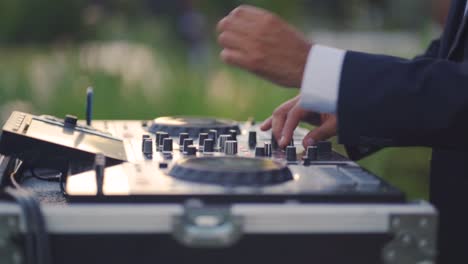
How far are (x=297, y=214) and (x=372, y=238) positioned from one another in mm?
112

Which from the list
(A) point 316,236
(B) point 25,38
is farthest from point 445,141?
(B) point 25,38

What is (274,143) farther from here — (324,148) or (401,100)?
(401,100)

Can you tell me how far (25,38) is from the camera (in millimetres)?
5992

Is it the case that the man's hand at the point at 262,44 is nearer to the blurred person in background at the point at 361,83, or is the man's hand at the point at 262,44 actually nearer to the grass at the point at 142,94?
the blurred person in background at the point at 361,83

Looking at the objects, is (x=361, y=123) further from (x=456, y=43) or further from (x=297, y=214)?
(x=456, y=43)

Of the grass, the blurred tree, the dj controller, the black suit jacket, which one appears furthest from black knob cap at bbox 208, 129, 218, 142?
the blurred tree

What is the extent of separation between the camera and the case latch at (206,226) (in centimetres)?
110

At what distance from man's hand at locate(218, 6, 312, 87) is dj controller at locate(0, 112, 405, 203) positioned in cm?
14

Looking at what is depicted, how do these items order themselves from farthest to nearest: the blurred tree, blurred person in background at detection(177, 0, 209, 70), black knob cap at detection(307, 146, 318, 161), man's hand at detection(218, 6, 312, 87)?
1. blurred person in background at detection(177, 0, 209, 70)
2. the blurred tree
3. black knob cap at detection(307, 146, 318, 161)
4. man's hand at detection(218, 6, 312, 87)

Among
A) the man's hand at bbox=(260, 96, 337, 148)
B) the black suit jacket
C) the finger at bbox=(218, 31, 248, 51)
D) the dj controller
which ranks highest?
the finger at bbox=(218, 31, 248, 51)

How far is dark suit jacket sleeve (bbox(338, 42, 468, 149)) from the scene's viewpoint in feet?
3.95

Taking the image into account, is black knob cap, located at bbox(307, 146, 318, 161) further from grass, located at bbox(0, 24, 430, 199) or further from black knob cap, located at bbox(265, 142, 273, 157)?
grass, located at bbox(0, 24, 430, 199)

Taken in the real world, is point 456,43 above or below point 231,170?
above

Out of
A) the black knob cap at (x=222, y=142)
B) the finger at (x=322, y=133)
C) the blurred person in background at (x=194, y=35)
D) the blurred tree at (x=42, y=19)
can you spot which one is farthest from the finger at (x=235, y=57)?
the blurred person in background at (x=194, y=35)
